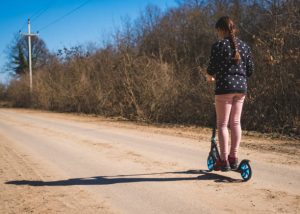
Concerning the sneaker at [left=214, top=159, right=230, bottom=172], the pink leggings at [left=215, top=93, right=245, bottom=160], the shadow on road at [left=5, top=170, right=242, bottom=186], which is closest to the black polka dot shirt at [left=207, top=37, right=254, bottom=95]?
the pink leggings at [left=215, top=93, right=245, bottom=160]

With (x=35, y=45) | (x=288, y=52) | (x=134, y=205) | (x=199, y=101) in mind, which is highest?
(x=35, y=45)

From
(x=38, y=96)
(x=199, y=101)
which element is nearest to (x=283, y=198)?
(x=199, y=101)

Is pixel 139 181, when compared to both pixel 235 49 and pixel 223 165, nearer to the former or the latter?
pixel 223 165

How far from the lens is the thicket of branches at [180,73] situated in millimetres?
12117

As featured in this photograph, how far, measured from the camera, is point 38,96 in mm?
36875

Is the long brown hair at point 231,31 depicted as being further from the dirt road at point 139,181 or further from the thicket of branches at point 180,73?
the thicket of branches at point 180,73

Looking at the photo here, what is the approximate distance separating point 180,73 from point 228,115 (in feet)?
37.2

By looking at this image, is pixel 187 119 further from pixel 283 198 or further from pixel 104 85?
pixel 283 198

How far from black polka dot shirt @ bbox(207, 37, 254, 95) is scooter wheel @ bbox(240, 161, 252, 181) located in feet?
3.12

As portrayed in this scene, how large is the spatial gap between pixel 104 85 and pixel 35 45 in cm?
5853

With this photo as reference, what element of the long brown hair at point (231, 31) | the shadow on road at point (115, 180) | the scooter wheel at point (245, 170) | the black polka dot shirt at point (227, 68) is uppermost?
the long brown hair at point (231, 31)

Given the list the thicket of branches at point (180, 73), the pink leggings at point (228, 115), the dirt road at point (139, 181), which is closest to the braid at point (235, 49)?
the pink leggings at point (228, 115)

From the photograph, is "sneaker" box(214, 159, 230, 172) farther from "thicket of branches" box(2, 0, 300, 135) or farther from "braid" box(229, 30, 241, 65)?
"thicket of branches" box(2, 0, 300, 135)

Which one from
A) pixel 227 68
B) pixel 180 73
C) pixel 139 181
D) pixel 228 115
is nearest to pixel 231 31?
pixel 227 68
